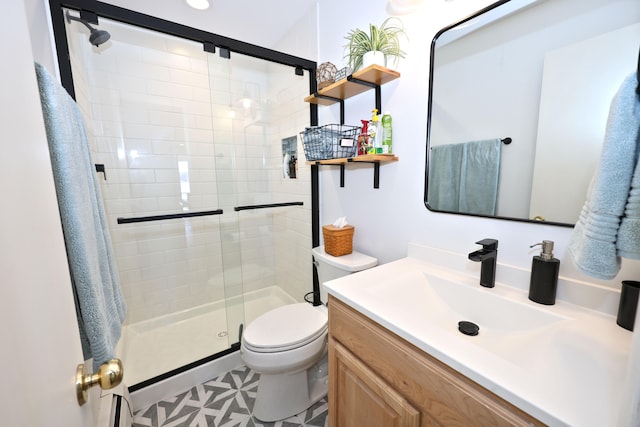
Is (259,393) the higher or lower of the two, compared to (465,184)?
lower

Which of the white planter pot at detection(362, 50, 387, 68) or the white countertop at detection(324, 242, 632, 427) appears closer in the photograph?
the white countertop at detection(324, 242, 632, 427)

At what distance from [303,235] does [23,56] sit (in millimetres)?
1777

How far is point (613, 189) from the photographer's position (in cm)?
43

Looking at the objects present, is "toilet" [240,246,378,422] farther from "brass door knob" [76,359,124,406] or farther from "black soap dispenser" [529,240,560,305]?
"brass door knob" [76,359,124,406]

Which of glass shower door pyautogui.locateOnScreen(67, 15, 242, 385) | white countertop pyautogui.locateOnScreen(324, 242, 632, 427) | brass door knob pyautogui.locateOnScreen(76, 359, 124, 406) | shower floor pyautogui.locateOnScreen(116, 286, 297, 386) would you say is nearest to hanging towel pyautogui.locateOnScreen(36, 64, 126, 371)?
brass door knob pyautogui.locateOnScreen(76, 359, 124, 406)

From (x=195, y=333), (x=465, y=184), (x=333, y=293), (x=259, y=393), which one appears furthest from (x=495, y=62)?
(x=195, y=333)

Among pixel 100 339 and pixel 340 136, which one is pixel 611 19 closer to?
pixel 340 136

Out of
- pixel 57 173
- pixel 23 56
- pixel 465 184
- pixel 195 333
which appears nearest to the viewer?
pixel 23 56

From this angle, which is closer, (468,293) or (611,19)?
(611,19)

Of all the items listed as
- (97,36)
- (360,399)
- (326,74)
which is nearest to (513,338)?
(360,399)

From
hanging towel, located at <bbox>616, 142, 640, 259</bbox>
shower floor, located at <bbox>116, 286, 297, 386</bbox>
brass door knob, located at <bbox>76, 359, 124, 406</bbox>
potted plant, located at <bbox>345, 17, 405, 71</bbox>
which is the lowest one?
shower floor, located at <bbox>116, 286, 297, 386</bbox>

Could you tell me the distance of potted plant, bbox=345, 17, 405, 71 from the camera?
1.23 metres

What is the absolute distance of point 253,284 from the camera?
2309mm

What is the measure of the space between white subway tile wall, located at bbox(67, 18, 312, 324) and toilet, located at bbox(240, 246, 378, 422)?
60cm
